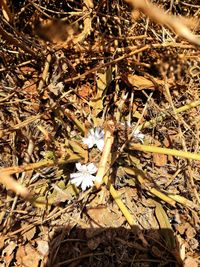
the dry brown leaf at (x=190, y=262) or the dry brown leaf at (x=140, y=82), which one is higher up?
the dry brown leaf at (x=140, y=82)

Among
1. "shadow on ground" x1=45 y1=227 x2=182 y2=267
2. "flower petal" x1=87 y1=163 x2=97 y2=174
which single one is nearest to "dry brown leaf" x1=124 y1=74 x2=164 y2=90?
"flower petal" x1=87 y1=163 x2=97 y2=174

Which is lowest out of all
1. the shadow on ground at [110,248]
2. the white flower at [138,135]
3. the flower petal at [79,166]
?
the shadow on ground at [110,248]

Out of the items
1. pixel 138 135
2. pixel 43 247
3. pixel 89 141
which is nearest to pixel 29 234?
pixel 43 247

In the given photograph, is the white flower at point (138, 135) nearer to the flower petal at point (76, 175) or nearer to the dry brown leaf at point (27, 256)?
the flower petal at point (76, 175)

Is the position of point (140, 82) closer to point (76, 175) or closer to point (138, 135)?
point (138, 135)

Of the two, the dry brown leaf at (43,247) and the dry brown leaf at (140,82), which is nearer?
the dry brown leaf at (43,247)

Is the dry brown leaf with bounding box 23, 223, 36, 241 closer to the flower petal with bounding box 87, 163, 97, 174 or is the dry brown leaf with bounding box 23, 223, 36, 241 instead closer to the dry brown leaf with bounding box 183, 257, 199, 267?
the flower petal with bounding box 87, 163, 97, 174

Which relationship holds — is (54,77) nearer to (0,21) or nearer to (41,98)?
(41,98)

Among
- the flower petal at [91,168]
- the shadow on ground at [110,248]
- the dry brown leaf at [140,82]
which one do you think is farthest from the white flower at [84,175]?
the dry brown leaf at [140,82]
